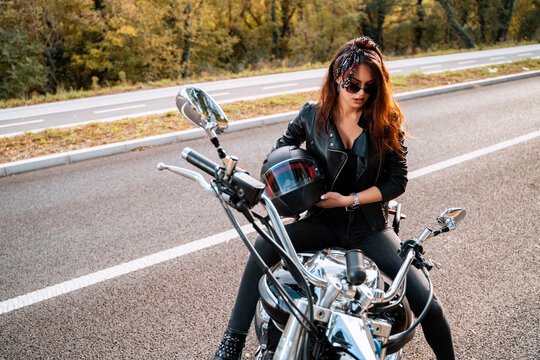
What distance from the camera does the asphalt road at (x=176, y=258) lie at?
8.65 feet

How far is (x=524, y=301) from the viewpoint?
290 centimetres

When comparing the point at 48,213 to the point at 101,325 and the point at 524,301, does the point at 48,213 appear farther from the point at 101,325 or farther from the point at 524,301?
the point at 524,301

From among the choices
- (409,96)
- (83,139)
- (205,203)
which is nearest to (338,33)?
(409,96)

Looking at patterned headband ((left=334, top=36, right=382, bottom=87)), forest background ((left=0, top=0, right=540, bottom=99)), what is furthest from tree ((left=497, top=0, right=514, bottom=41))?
patterned headband ((left=334, top=36, right=382, bottom=87))

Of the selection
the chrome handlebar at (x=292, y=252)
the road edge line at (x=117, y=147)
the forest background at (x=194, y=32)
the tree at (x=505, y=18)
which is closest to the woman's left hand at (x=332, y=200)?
the chrome handlebar at (x=292, y=252)

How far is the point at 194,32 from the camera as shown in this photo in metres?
27.0

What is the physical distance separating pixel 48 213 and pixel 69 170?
1721 mm

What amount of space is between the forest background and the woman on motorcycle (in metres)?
16.1

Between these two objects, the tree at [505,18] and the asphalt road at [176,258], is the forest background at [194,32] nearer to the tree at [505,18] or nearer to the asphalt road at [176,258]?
the tree at [505,18]

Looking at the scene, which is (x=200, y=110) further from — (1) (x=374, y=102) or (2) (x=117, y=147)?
(2) (x=117, y=147)

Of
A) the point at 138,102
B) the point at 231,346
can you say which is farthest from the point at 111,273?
the point at 138,102

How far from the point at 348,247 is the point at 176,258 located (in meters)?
1.86

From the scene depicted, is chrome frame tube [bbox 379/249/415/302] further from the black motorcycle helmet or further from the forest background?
the forest background

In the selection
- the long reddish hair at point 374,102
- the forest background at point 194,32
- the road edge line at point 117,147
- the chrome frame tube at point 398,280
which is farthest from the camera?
the forest background at point 194,32
